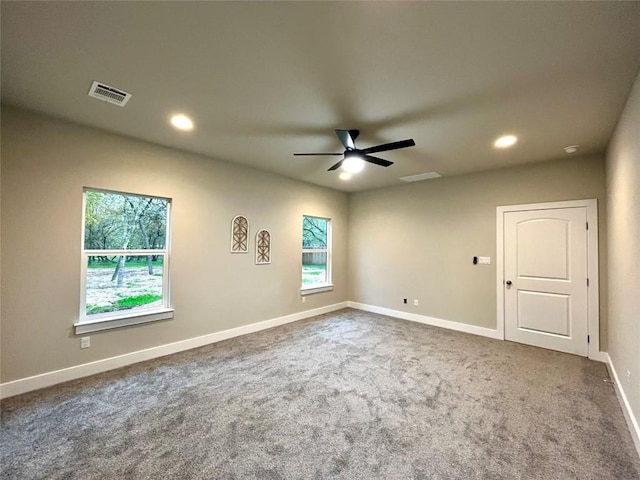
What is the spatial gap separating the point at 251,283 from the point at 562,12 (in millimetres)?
4311

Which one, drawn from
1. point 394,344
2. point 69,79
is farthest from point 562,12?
point 394,344

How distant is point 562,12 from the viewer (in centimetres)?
147

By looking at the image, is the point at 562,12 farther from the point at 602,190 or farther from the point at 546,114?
the point at 602,190

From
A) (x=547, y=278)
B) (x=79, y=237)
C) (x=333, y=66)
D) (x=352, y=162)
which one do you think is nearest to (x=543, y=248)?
(x=547, y=278)

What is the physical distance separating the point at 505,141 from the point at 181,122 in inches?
142

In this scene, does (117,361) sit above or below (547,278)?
below

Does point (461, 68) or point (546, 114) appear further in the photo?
point (546, 114)

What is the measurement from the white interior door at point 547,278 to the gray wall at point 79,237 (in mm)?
3539

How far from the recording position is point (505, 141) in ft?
10.7

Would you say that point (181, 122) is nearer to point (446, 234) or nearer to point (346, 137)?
point (346, 137)

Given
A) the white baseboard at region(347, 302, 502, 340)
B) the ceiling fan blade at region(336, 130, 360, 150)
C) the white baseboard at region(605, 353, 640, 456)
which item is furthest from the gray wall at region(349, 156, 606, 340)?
the ceiling fan blade at region(336, 130, 360, 150)

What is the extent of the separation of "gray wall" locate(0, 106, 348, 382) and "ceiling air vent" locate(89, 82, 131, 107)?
848 millimetres

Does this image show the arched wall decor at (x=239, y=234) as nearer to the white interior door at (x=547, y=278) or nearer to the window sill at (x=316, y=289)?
the window sill at (x=316, y=289)

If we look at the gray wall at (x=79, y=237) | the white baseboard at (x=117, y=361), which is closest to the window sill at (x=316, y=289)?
the gray wall at (x=79, y=237)
